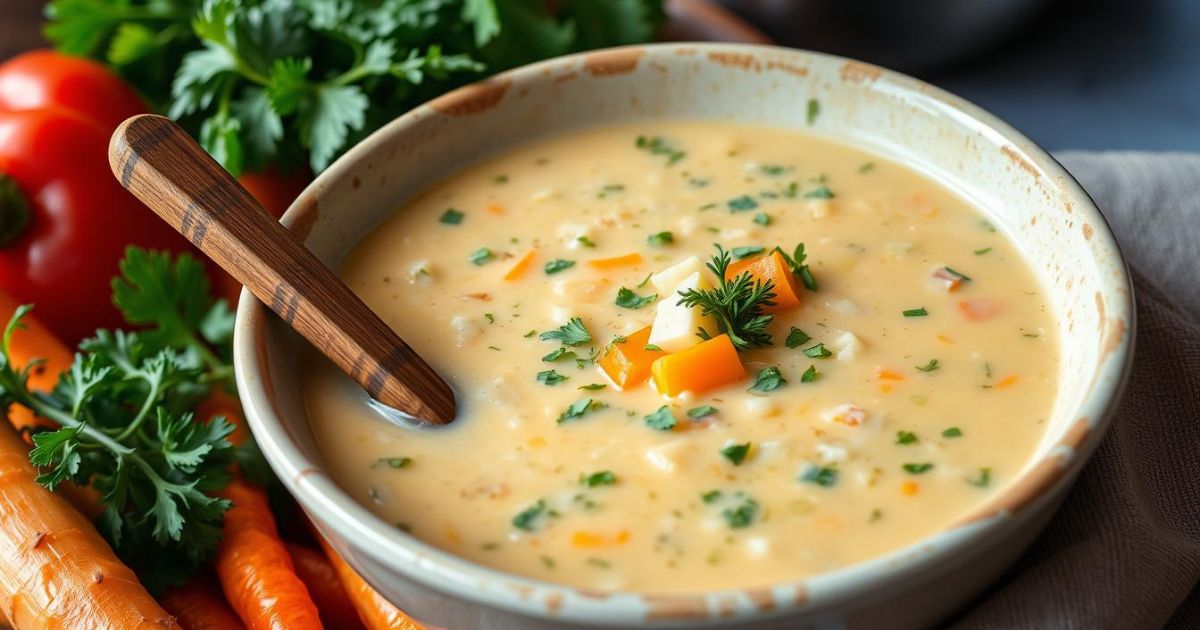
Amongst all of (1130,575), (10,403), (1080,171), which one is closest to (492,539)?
(1130,575)

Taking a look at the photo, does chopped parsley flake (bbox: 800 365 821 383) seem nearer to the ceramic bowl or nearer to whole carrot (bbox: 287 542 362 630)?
the ceramic bowl

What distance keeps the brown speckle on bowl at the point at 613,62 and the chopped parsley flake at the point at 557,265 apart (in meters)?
0.54

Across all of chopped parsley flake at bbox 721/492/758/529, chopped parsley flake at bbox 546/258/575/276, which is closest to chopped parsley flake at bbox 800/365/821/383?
chopped parsley flake at bbox 721/492/758/529

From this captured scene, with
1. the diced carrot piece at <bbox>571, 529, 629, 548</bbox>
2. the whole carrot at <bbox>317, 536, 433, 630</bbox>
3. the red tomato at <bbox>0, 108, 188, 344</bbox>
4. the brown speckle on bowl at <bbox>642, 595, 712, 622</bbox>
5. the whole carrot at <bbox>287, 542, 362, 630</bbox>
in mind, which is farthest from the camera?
the red tomato at <bbox>0, 108, 188, 344</bbox>

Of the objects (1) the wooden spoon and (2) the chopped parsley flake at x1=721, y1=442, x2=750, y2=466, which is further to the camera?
(1) the wooden spoon

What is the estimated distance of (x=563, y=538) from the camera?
1.70 metres

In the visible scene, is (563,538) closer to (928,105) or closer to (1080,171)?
(928,105)

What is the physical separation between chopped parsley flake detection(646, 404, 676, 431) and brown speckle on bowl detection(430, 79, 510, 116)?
0.91 meters

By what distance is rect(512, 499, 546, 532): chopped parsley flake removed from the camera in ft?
5.66

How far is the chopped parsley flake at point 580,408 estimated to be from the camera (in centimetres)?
188

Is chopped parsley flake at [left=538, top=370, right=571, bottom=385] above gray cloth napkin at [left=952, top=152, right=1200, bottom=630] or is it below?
above

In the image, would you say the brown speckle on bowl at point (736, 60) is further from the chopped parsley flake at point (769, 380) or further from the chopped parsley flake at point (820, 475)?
the chopped parsley flake at point (820, 475)

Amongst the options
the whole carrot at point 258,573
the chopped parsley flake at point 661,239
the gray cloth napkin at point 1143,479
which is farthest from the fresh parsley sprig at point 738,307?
the whole carrot at point 258,573

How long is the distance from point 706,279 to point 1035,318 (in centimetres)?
54
